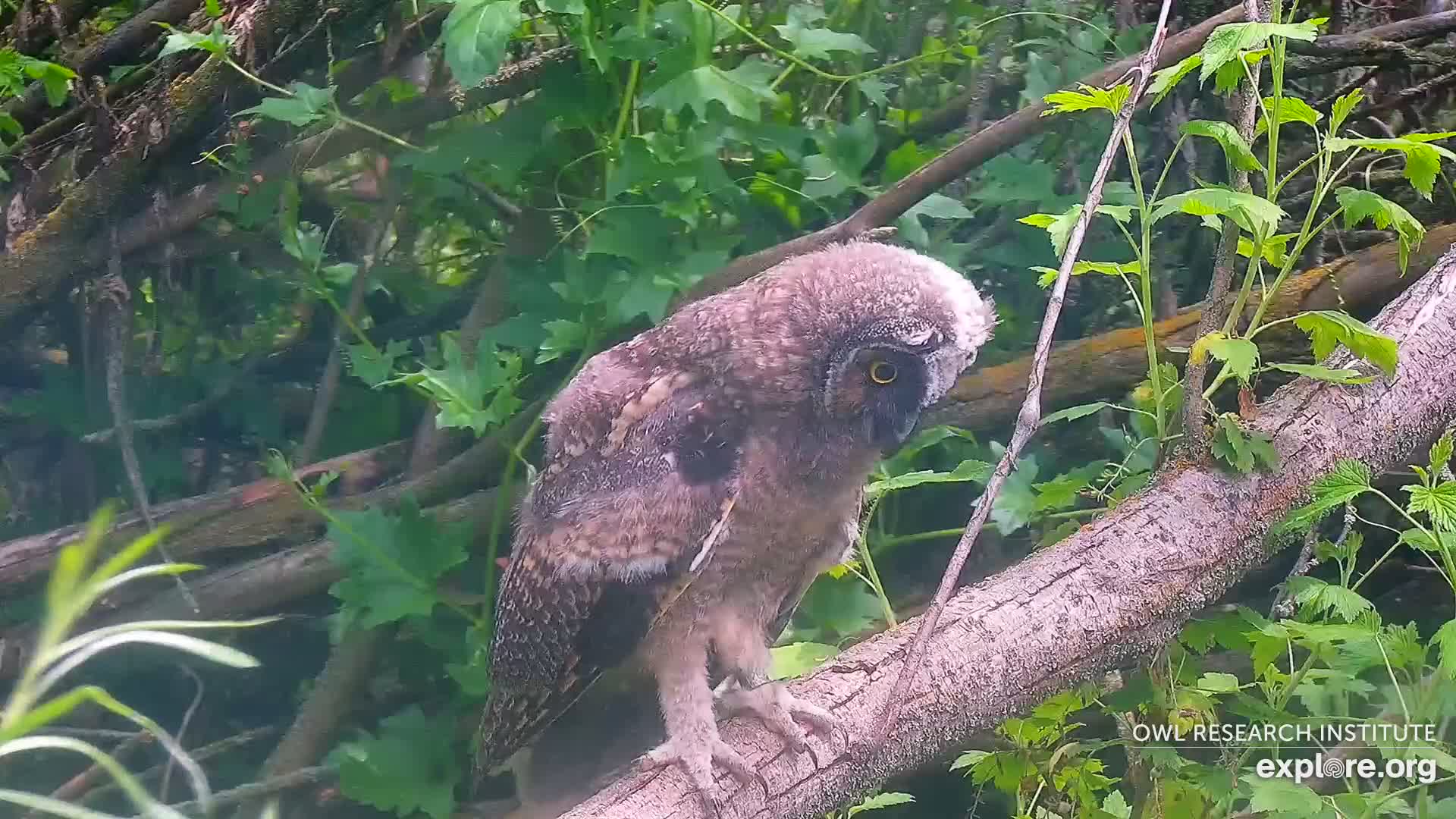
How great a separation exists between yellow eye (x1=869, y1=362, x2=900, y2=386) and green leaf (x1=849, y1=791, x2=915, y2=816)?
45cm

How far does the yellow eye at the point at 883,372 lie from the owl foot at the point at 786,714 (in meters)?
0.34

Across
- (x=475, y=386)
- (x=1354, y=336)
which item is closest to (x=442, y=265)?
(x=475, y=386)

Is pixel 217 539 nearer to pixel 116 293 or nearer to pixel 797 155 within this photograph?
pixel 116 293

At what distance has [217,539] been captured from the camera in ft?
5.15

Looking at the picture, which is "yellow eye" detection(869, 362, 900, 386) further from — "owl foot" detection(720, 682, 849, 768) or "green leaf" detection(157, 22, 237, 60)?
"green leaf" detection(157, 22, 237, 60)

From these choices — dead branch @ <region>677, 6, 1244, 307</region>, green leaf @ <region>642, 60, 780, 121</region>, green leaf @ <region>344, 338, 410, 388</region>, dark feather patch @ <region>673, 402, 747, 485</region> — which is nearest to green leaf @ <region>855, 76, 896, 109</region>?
dead branch @ <region>677, 6, 1244, 307</region>

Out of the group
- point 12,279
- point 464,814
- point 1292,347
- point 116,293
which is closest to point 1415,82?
point 1292,347

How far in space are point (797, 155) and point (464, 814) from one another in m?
0.91

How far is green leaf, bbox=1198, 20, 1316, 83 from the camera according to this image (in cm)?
93

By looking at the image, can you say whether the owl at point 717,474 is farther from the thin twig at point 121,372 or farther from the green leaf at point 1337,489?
the thin twig at point 121,372

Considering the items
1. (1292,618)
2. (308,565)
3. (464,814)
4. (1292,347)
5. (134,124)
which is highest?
(134,124)

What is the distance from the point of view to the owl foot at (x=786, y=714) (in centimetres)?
114

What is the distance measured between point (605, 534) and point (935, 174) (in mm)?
635

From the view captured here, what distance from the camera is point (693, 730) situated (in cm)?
115
